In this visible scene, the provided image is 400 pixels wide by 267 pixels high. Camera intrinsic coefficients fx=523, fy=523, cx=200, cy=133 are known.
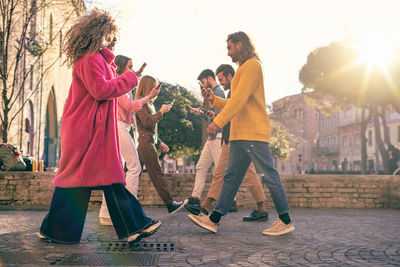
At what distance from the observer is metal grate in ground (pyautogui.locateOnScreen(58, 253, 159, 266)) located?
144 inches

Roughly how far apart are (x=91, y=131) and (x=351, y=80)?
30.9 metres

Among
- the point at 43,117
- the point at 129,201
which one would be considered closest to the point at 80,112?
the point at 129,201

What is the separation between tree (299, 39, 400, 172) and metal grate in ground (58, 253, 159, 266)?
28160 millimetres

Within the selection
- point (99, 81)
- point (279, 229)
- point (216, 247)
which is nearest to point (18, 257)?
point (99, 81)

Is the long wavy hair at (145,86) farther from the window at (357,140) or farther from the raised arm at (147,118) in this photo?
the window at (357,140)

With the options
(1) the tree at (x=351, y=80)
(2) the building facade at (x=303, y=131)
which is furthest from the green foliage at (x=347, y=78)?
(2) the building facade at (x=303, y=131)

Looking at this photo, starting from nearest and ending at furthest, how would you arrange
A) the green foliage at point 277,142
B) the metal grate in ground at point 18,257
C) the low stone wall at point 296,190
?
the metal grate in ground at point 18,257 → the low stone wall at point 296,190 → the green foliage at point 277,142

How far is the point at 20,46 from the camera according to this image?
12766 mm

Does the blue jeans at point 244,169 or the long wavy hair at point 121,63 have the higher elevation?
the long wavy hair at point 121,63

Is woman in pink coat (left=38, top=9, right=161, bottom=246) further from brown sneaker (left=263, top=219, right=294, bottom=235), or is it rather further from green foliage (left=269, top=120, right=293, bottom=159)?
green foliage (left=269, top=120, right=293, bottom=159)

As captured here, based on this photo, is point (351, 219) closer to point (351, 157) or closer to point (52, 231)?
point (52, 231)

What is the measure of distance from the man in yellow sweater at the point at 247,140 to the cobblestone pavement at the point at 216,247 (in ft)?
0.67

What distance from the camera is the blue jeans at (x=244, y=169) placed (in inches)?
211

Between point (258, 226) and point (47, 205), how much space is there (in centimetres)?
425
